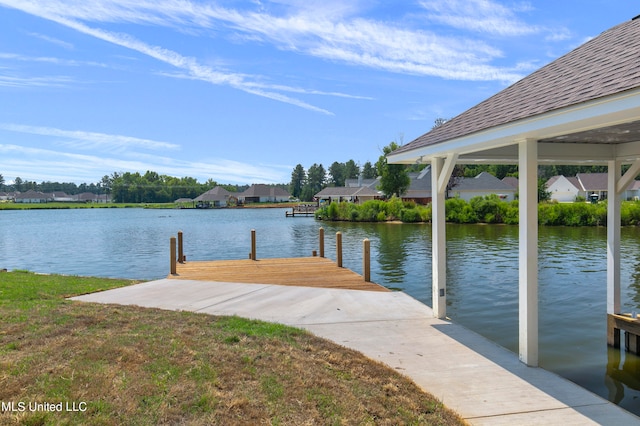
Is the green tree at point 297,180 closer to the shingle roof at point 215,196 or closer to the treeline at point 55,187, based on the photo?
the shingle roof at point 215,196

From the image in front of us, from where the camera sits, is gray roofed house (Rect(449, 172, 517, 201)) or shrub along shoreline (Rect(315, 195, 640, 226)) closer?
shrub along shoreline (Rect(315, 195, 640, 226))

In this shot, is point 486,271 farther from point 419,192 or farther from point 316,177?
point 316,177

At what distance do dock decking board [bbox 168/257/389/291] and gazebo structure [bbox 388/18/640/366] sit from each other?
3974 mm

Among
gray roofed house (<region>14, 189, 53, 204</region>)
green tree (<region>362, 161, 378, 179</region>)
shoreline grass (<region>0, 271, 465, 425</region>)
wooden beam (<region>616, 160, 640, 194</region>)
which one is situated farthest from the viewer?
gray roofed house (<region>14, 189, 53, 204</region>)

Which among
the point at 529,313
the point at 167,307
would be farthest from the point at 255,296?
the point at 529,313

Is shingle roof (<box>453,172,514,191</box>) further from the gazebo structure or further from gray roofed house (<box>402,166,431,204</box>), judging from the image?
the gazebo structure

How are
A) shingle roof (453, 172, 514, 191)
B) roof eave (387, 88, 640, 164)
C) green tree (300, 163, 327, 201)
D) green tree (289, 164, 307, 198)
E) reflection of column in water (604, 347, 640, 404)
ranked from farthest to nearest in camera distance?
green tree (289, 164, 307, 198) → green tree (300, 163, 327, 201) → shingle roof (453, 172, 514, 191) → reflection of column in water (604, 347, 640, 404) → roof eave (387, 88, 640, 164)

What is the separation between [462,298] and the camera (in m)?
11.9

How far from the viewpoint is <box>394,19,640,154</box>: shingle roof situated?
4.23 metres

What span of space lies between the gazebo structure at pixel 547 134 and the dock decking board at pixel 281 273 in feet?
13.0

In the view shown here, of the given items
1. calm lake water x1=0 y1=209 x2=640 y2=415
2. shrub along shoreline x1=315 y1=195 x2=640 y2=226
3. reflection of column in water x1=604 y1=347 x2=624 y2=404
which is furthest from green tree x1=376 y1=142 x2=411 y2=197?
reflection of column in water x1=604 y1=347 x2=624 y2=404

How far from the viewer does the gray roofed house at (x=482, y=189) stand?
5772 centimetres

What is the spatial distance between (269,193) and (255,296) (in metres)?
106

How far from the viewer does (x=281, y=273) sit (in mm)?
13102
